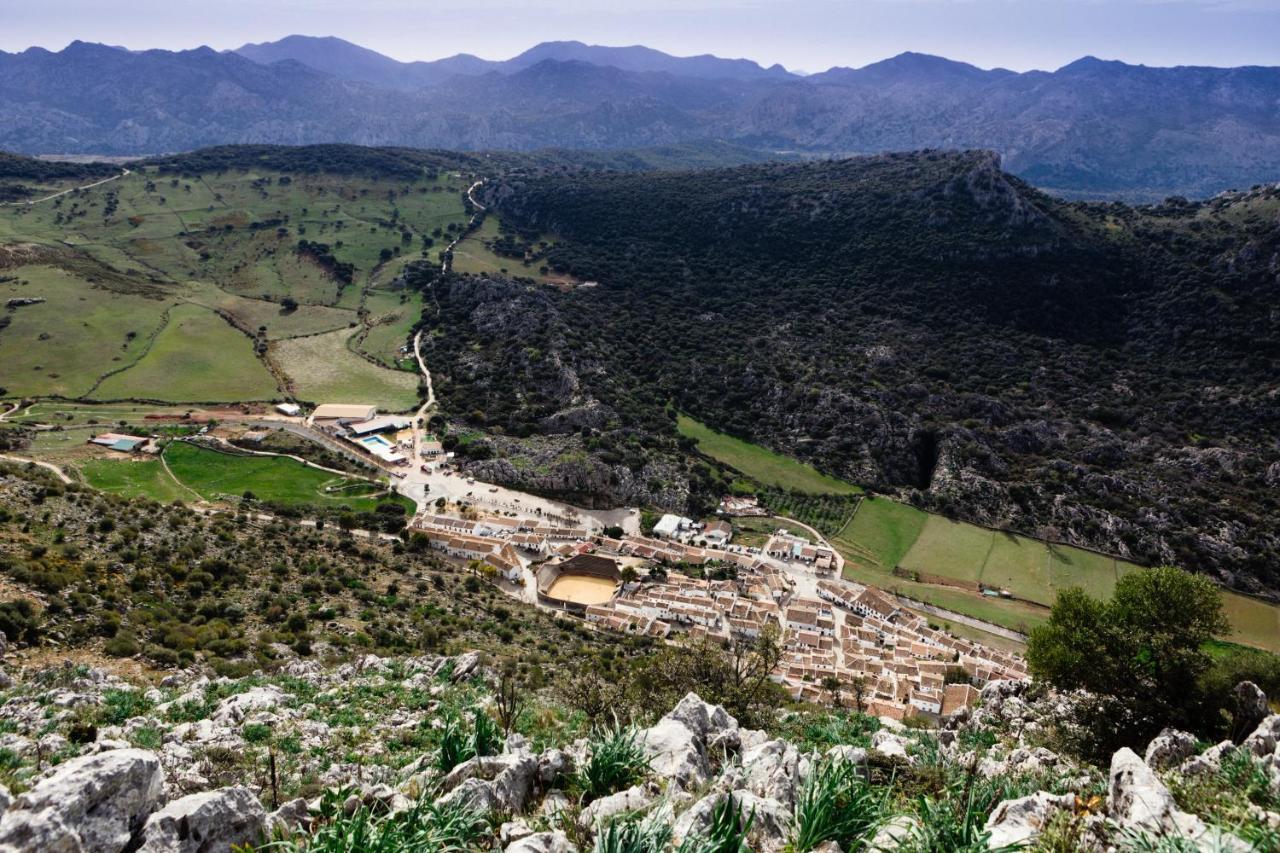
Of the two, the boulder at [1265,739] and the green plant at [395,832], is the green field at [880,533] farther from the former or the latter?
the green plant at [395,832]

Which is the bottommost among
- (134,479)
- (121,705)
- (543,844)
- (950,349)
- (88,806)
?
(134,479)

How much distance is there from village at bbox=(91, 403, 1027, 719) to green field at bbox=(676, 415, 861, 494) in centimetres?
650

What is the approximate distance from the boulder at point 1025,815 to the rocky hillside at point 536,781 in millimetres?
42

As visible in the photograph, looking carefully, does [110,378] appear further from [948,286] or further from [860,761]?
[948,286]

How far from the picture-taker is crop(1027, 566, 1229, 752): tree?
2175cm

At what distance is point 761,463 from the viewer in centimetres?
7856

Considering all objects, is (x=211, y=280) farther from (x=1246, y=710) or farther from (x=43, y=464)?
(x=1246, y=710)

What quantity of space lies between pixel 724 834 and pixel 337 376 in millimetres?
93132

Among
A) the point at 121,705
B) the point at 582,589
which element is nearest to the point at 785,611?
the point at 582,589

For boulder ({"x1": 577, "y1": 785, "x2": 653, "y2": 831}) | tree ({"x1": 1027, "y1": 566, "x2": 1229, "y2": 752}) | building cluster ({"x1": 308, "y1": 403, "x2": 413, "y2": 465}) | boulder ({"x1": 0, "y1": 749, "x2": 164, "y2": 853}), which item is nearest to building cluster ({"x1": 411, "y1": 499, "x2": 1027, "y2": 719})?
tree ({"x1": 1027, "y1": 566, "x2": 1229, "y2": 752})

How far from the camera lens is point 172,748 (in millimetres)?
15359

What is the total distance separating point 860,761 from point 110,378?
100802 millimetres

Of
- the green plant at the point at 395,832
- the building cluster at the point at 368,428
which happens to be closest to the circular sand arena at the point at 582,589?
the building cluster at the point at 368,428

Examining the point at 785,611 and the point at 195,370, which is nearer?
the point at 785,611
